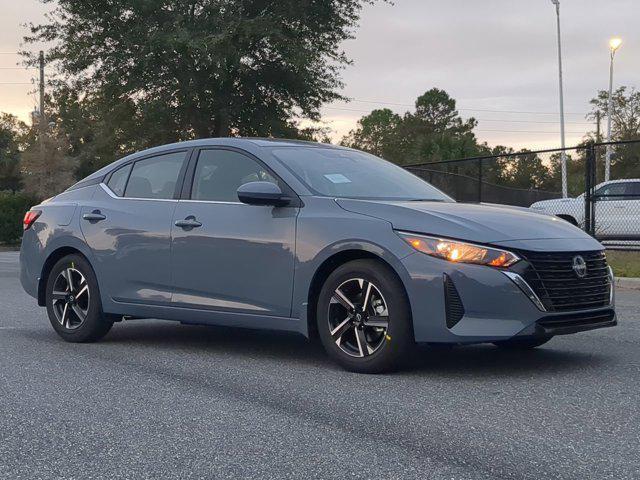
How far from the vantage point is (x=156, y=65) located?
1057 inches

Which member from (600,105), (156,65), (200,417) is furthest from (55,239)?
(600,105)

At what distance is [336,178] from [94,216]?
83.9 inches

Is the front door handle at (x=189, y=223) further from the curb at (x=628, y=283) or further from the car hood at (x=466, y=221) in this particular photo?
the curb at (x=628, y=283)

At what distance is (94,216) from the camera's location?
23.7 feet

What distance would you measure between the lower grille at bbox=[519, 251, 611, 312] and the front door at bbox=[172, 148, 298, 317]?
157 centimetres

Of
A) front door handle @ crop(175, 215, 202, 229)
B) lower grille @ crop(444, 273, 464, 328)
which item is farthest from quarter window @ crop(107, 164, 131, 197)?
lower grille @ crop(444, 273, 464, 328)

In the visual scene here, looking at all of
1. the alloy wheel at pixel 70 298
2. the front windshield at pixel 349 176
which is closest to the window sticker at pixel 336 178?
the front windshield at pixel 349 176

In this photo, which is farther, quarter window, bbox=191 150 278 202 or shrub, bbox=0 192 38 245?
shrub, bbox=0 192 38 245

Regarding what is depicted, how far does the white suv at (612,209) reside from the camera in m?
16.7

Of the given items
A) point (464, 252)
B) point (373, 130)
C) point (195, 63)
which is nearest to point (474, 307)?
point (464, 252)

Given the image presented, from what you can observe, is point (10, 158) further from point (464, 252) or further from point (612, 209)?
point (464, 252)

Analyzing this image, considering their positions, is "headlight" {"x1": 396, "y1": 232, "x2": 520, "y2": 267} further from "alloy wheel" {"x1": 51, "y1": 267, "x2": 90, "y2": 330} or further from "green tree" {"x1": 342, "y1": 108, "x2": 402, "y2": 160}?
"green tree" {"x1": 342, "y1": 108, "x2": 402, "y2": 160}

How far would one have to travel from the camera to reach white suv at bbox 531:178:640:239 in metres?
16.7

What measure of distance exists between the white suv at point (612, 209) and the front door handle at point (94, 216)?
34.3 ft
